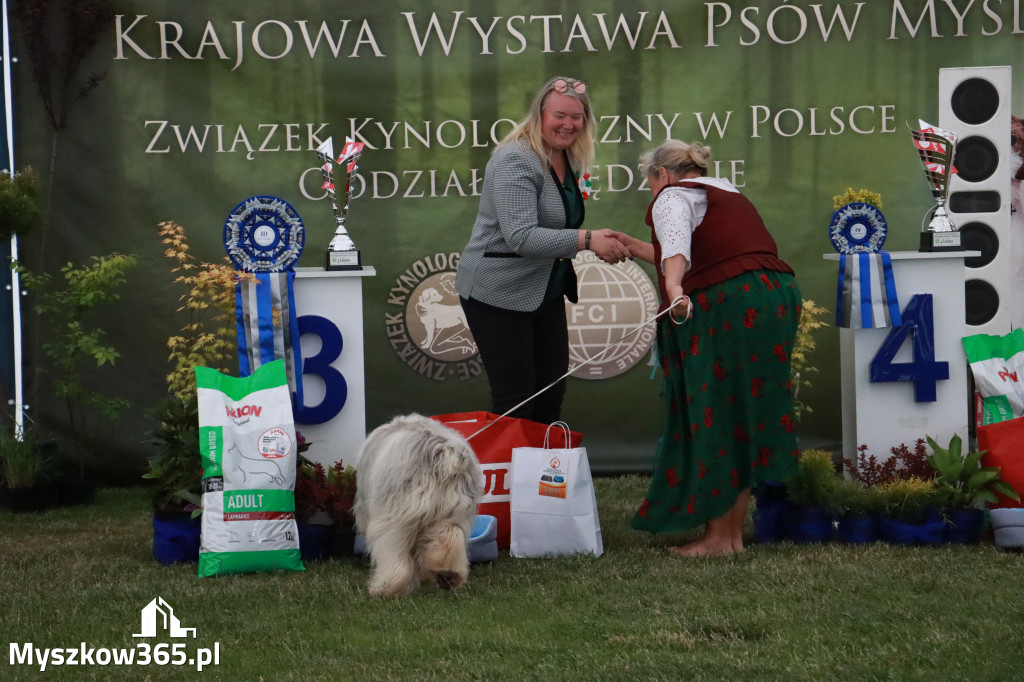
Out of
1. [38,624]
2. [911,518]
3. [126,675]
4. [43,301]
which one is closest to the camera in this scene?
[126,675]

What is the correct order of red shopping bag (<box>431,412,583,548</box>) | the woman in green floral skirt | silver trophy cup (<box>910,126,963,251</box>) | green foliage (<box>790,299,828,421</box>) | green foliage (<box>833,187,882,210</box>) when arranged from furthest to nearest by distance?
green foliage (<box>790,299,828,421</box>), green foliage (<box>833,187,882,210</box>), silver trophy cup (<box>910,126,963,251</box>), red shopping bag (<box>431,412,583,548</box>), the woman in green floral skirt

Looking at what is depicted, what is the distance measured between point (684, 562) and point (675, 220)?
1.14 m

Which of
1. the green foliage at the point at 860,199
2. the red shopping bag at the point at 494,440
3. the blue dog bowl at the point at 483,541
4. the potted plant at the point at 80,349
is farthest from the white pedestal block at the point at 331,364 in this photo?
the green foliage at the point at 860,199

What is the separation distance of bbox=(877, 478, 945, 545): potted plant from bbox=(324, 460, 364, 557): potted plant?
190 centimetres

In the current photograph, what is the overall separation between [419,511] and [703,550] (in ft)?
3.85

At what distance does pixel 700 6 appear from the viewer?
5.86m

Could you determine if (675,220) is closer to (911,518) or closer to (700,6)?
(911,518)

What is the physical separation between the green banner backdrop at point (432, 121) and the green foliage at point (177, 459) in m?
1.69

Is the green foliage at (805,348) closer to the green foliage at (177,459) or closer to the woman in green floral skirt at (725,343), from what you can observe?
the woman in green floral skirt at (725,343)

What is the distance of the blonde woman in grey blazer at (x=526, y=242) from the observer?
4.13 meters

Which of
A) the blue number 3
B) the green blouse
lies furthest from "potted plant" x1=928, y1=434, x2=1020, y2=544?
the blue number 3

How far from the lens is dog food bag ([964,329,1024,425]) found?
172 inches

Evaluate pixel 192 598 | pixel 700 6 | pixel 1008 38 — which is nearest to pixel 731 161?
pixel 700 6

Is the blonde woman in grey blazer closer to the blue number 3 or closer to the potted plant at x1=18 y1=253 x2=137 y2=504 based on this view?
the blue number 3
